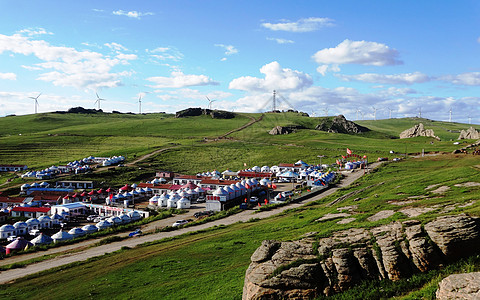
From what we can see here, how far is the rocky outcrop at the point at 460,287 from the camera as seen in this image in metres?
15.9

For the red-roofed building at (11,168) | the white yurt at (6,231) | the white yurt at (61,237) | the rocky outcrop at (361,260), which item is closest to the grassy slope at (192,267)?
the rocky outcrop at (361,260)

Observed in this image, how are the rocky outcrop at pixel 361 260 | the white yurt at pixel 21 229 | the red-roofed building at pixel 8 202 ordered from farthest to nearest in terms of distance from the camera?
the red-roofed building at pixel 8 202 < the white yurt at pixel 21 229 < the rocky outcrop at pixel 361 260

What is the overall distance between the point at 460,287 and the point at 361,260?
240 inches

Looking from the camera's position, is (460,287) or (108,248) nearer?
(460,287)

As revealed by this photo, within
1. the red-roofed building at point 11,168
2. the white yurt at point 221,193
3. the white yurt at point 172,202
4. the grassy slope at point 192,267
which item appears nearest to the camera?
the grassy slope at point 192,267

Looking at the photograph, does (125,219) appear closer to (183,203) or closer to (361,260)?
(183,203)

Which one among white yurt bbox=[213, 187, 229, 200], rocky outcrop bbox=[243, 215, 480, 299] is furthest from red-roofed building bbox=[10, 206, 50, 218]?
rocky outcrop bbox=[243, 215, 480, 299]

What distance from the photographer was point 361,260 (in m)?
21.9

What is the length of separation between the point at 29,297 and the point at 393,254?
34.3 metres

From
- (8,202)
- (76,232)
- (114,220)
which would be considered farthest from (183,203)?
(8,202)

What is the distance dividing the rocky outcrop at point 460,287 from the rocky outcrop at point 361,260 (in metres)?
3.72

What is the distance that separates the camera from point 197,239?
50.0 metres

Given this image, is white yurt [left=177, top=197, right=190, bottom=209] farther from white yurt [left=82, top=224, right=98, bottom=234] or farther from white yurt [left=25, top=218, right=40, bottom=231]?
white yurt [left=25, top=218, right=40, bottom=231]

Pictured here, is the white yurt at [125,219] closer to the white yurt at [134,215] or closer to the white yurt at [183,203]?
the white yurt at [134,215]
